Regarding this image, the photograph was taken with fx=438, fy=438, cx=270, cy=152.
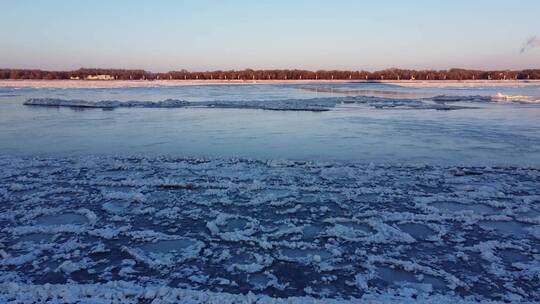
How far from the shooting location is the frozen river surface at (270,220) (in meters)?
2.94

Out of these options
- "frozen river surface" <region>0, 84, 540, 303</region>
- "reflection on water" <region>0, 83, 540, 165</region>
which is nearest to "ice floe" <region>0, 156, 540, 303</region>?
"frozen river surface" <region>0, 84, 540, 303</region>

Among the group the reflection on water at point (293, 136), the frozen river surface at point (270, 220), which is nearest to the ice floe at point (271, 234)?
the frozen river surface at point (270, 220)

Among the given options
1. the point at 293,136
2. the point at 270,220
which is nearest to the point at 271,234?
the point at 270,220

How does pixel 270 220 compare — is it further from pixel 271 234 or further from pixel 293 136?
pixel 293 136

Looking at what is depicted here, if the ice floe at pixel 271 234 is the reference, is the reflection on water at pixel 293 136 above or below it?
above

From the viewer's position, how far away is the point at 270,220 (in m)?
4.22

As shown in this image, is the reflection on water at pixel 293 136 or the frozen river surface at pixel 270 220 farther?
the reflection on water at pixel 293 136

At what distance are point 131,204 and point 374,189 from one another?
2.81m

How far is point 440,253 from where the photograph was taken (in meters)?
3.47

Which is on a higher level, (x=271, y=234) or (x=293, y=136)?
(x=293, y=136)

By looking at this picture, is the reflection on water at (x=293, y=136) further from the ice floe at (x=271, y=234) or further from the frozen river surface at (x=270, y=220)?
the ice floe at (x=271, y=234)

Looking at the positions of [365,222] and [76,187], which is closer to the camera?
[365,222]

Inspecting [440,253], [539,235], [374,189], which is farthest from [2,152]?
[539,235]

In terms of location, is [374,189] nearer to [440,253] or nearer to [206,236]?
[440,253]
